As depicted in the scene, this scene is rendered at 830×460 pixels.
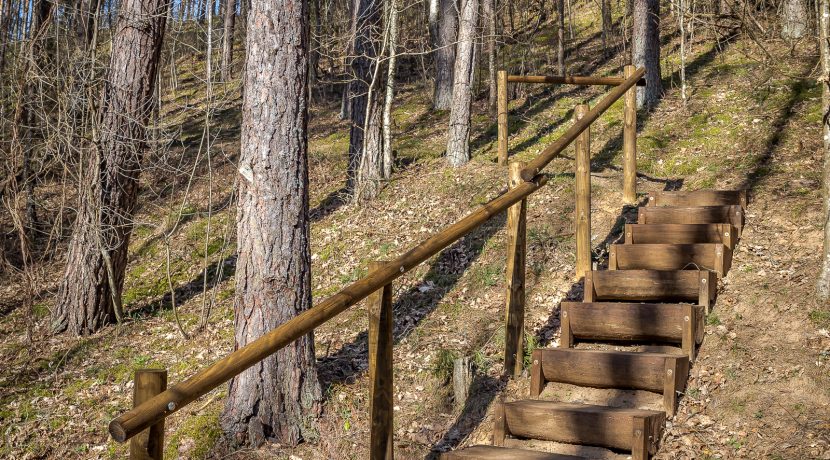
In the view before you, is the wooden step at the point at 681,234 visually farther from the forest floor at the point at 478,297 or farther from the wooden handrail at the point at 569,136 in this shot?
the wooden handrail at the point at 569,136

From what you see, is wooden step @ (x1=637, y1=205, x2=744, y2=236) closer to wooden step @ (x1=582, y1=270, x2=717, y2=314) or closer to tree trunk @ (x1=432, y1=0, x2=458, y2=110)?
wooden step @ (x1=582, y1=270, x2=717, y2=314)

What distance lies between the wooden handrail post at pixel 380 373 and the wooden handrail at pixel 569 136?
1.77 m

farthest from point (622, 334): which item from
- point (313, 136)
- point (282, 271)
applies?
point (313, 136)

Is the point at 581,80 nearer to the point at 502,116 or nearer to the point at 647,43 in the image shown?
the point at 502,116

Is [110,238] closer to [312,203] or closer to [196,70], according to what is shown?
[312,203]

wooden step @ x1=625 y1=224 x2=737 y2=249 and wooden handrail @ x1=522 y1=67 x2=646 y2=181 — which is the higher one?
wooden handrail @ x1=522 y1=67 x2=646 y2=181

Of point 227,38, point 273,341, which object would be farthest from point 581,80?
point 227,38

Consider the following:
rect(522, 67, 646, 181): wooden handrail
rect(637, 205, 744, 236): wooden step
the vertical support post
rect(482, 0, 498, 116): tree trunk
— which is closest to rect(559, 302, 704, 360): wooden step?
rect(522, 67, 646, 181): wooden handrail

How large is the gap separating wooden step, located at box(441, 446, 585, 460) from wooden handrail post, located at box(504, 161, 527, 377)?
3.42 ft

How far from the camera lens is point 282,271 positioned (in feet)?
20.6

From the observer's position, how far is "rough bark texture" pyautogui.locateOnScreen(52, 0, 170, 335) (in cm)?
960

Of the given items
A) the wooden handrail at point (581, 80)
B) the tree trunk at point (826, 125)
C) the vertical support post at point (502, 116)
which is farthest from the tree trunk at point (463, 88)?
the tree trunk at point (826, 125)

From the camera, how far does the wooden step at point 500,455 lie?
4.27m

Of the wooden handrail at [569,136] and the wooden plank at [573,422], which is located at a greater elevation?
the wooden handrail at [569,136]
